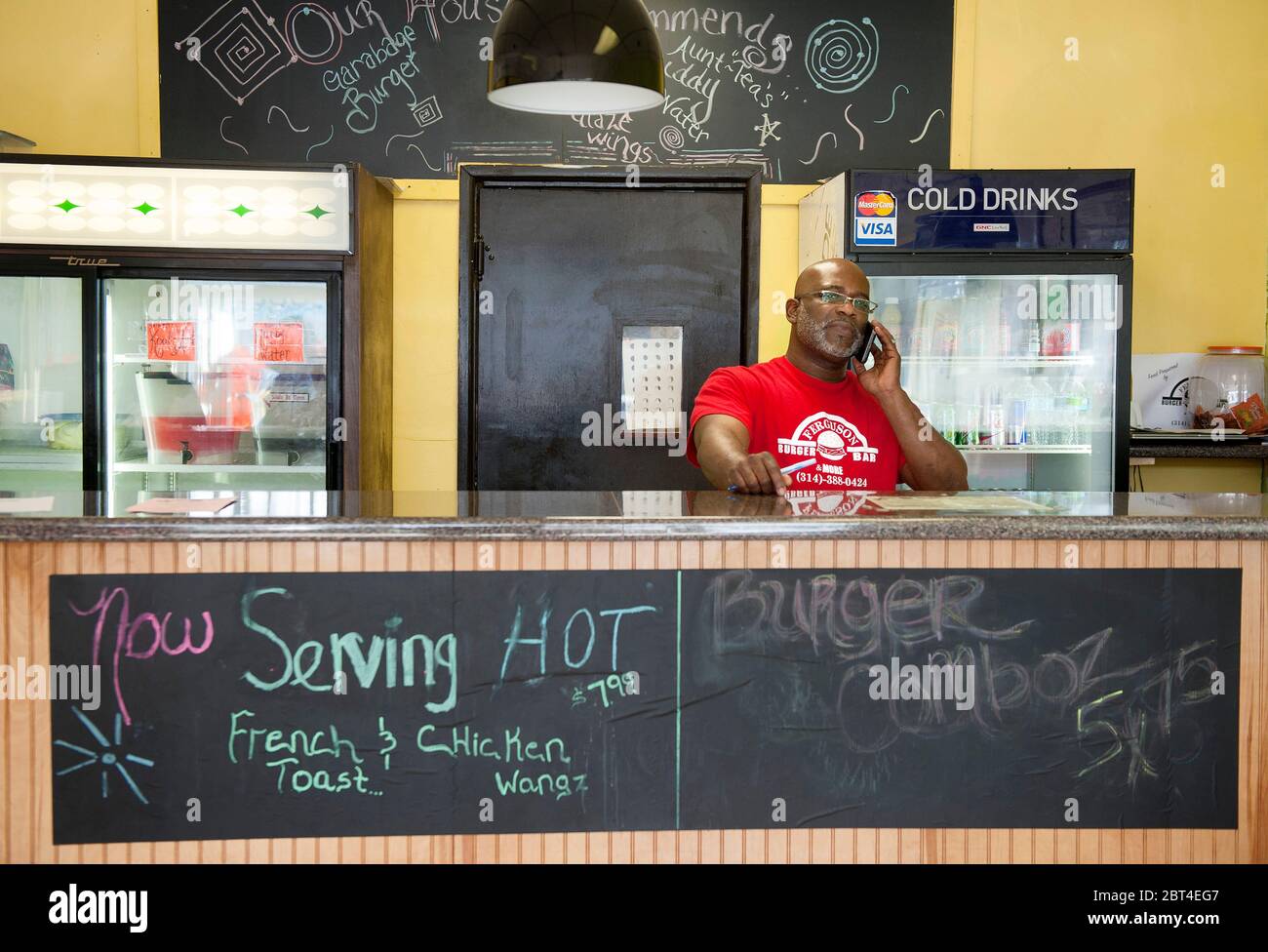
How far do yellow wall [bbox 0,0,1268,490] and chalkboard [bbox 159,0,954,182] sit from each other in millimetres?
180

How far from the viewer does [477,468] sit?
4.63 metres

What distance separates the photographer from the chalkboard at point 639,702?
198 cm

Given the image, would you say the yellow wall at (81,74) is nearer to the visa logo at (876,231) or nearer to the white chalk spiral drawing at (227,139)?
the white chalk spiral drawing at (227,139)

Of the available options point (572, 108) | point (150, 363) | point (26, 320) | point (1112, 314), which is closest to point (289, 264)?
point (150, 363)

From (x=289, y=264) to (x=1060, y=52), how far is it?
3.11 m

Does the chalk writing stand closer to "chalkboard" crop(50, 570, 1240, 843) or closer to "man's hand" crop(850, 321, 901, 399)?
"chalkboard" crop(50, 570, 1240, 843)

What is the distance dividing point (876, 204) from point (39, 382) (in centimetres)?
305

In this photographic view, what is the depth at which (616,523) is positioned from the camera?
199cm

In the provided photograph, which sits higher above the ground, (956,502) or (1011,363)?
(1011,363)

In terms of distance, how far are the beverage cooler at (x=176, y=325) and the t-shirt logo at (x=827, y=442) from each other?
1.77 meters

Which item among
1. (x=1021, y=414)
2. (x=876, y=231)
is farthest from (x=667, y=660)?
(x=1021, y=414)

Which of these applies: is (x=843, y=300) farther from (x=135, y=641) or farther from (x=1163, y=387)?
(x=1163, y=387)

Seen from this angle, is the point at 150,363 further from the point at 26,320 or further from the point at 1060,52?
the point at 1060,52

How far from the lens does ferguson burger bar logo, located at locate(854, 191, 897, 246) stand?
3.95 m
